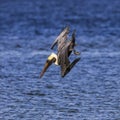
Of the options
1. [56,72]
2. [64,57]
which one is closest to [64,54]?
[64,57]

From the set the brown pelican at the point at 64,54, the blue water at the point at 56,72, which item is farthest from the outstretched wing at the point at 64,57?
the blue water at the point at 56,72

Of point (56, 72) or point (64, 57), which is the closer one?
point (64, 57)

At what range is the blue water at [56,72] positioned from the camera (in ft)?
58.3

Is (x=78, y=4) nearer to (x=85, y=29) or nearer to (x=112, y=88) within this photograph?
(x=85, y=29)

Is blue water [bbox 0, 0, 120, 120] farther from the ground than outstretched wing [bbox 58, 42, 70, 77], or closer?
closer

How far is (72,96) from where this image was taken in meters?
19.3

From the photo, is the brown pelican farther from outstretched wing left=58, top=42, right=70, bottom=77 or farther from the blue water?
the blue water

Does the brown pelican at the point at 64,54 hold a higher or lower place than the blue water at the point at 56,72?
higher

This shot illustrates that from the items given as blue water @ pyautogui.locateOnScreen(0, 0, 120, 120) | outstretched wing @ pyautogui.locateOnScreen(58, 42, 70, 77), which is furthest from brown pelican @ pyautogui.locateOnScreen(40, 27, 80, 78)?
blue water @ pyautogui.locateOnScreen(0, 0, 120, 120)

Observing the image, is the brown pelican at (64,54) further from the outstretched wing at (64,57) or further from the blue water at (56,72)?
the blue water at (56,72)

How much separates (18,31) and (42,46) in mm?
5622

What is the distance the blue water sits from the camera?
1778 centimetres

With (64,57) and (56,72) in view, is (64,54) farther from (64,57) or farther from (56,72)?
(56,72)

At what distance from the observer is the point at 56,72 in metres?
22.9
